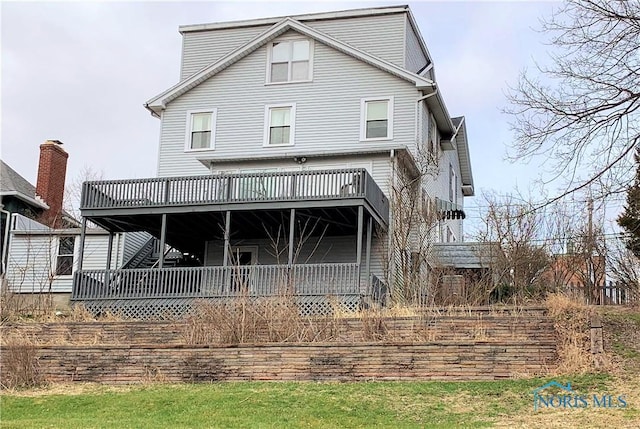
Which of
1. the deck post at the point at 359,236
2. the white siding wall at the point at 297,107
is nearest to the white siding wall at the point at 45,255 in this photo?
the white siding wall at the point at 297,107

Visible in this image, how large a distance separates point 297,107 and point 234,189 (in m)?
5.42

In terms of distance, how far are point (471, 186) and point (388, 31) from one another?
12.9 m

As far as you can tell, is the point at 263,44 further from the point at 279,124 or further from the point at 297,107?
the point at 279,124

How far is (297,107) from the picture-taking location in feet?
89.8

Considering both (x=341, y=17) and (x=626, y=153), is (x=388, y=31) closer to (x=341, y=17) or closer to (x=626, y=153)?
(x=341, y=17)

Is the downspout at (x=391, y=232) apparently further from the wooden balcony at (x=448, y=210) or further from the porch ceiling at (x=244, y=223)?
the wooden balcony at (x=448, y=210)

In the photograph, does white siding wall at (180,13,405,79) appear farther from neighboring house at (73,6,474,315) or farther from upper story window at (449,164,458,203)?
upper story window at (449,164,458,203)

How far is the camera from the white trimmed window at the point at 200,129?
27964 millimetres

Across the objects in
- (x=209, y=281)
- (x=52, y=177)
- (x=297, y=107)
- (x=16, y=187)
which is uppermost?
(x=297, y=107)

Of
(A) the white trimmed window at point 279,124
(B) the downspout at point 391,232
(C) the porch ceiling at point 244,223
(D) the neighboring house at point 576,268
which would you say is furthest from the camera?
(D) the neighboring house at point 576,268

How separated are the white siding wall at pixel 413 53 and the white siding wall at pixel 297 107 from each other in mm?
1649

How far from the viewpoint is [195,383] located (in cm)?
1475

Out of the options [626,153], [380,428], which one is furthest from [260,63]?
[380,428]

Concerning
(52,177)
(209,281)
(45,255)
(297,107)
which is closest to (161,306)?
(209,281)
